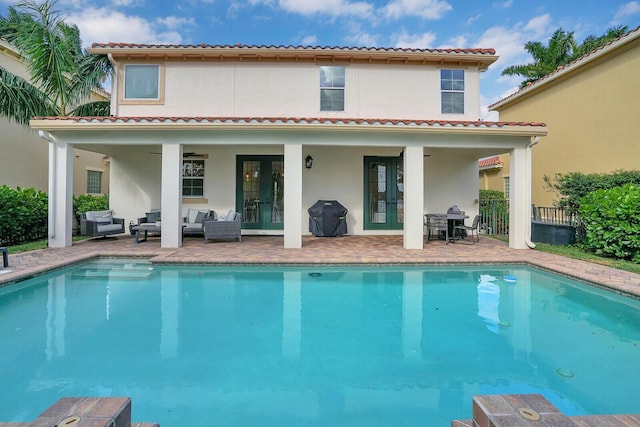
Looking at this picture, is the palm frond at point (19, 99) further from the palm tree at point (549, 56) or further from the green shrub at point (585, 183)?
the palm tree at point (549, 56)

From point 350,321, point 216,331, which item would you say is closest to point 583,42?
point 350,321

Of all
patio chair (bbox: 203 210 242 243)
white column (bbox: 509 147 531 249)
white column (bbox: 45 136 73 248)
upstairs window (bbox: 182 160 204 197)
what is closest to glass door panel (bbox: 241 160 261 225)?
upstairs window (bbox: 182 160 204 197)

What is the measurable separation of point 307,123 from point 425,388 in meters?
7.73

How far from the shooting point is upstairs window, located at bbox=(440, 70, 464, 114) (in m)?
12.5

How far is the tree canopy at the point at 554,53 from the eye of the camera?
1986 centimetres

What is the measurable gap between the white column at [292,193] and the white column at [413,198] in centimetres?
330

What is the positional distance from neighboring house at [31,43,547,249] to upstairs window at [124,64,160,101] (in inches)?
1.5

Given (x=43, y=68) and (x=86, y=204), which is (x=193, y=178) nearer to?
(x=86, y=204)

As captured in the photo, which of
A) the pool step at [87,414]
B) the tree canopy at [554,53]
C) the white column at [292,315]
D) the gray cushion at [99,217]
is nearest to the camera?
the pool step at [87,414]

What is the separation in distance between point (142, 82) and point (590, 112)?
57.6 ft

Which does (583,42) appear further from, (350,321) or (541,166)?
(350,321)

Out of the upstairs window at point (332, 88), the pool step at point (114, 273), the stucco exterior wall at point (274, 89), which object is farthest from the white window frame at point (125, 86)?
the pool step at point (114, 273)

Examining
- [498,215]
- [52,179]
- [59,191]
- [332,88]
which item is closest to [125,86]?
[52,179]

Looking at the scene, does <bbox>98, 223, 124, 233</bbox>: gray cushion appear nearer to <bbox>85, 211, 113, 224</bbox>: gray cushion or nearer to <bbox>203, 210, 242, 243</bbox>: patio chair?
<bbox>85, 211, 113, 224</bbox>: gray cushion
